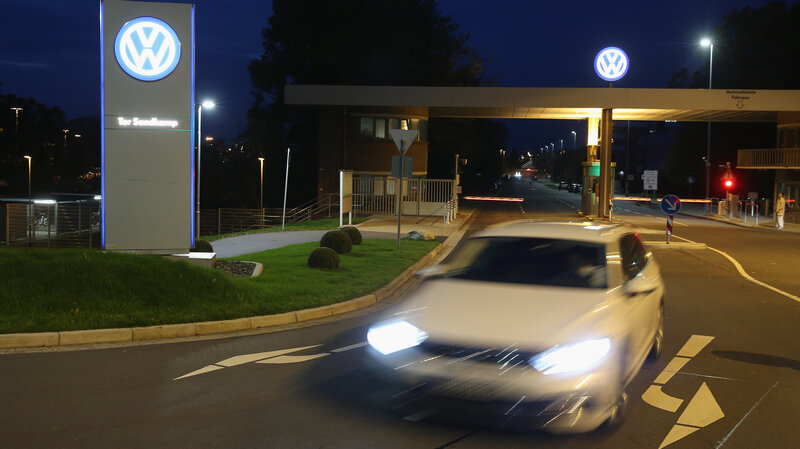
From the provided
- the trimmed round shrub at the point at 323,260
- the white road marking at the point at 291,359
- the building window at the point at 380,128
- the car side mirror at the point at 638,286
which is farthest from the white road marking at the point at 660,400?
the building window at the point at 380,128

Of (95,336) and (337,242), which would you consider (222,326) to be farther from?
(337,242)

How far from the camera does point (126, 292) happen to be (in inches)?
395


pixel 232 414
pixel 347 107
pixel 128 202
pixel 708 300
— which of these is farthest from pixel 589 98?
pixel 232 414

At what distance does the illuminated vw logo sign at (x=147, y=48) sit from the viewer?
1333 centimetres

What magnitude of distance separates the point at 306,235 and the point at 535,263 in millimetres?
19477

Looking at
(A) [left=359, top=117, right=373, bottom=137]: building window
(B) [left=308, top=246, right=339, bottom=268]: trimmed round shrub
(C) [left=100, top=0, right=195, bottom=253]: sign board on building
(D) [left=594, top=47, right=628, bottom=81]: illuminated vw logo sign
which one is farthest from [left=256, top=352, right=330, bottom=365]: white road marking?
(A) [left=359, top=117, right=373, bottom=137]: building window

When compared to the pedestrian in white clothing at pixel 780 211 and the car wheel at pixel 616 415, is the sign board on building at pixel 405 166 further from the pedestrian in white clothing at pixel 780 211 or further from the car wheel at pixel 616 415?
the pedestrian in white clothing at pixel 780 211

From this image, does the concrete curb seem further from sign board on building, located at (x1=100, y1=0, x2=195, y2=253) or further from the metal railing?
the metal railing

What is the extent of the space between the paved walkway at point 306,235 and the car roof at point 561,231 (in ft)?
42.3

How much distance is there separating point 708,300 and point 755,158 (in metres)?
37.7

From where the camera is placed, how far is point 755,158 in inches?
1775

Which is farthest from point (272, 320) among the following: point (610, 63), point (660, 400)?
point (610, 63)

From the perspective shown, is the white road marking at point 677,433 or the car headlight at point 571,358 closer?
the car headlight at point 571,358

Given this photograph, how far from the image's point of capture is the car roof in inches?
274
